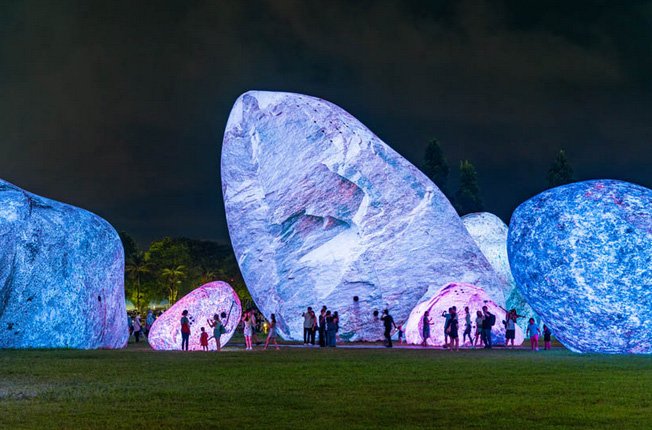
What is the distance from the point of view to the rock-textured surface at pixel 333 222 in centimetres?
3878

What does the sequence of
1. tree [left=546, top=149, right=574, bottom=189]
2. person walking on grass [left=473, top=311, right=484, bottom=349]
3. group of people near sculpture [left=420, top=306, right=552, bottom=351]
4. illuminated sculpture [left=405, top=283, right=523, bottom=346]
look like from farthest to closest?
tree [left=546, top=149, right=574, bottom=189] < illuminated sculpture [left=405, top=283, right=523, bottom=346] < person walking on grass [left=473, top=311, right=484, bottom=349] < group of people near sculpture [left=420, top=306, right=552, bottom=351]

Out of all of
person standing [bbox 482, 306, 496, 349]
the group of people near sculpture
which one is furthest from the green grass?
person standing [bbox 482, 306, 496, 349]

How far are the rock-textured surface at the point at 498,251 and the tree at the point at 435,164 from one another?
4102 cm

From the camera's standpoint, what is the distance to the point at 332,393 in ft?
47.0

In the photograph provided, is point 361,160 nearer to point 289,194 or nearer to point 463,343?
point 289,194

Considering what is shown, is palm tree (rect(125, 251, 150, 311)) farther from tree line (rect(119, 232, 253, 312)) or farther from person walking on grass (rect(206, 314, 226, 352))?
person walking on grass (rect(206, 314, 226, 352))

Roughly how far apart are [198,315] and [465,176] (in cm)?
6488

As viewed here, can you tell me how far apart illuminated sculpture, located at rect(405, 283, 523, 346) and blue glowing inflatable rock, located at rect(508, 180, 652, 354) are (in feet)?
30.2

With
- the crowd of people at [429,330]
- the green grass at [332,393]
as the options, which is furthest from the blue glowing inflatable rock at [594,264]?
the crowd of people at [429,330]

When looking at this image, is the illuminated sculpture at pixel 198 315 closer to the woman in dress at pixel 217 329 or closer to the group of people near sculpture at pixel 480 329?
the woman in dress at pixel 217 329

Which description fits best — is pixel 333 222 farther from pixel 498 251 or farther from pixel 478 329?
pixel 478 329

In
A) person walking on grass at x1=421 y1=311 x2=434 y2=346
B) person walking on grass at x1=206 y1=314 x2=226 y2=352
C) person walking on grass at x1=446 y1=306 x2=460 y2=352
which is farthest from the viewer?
person walking on grass at x1=421 y1=311 x2=434 y2=346

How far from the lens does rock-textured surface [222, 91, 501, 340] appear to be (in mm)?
38781

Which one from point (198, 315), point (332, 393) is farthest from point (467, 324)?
point (332, 393)
